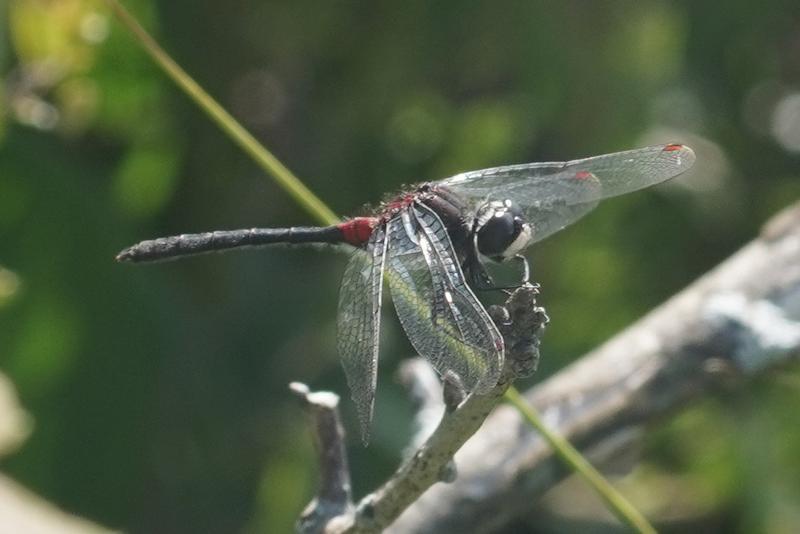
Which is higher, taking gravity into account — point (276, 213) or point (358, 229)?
point (276, 213)

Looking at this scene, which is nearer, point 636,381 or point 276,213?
point 636,381

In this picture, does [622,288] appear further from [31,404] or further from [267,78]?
[31,404]

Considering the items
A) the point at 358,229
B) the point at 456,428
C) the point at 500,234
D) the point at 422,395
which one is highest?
the point at 358,229

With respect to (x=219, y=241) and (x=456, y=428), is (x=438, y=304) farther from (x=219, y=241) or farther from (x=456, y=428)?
(x=219, y=241)

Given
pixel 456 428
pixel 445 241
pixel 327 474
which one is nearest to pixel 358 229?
pixel 445 241

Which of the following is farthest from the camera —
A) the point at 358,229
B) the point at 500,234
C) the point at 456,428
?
the point at 358,229

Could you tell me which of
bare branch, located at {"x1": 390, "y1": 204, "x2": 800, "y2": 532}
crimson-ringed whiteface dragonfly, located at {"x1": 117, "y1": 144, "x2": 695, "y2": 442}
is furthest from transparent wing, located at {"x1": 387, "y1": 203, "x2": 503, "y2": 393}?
bare branch, located at {"x1": 390, "y1": 204, "x2": 800, "y2": 532}

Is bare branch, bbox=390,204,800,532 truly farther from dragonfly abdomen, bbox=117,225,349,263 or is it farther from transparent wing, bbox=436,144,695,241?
dragonfly abdomen, bbox=117,225,349,263

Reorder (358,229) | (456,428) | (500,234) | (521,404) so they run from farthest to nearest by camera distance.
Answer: (358,229)
(500,234)
(521,404)
(456,428)
